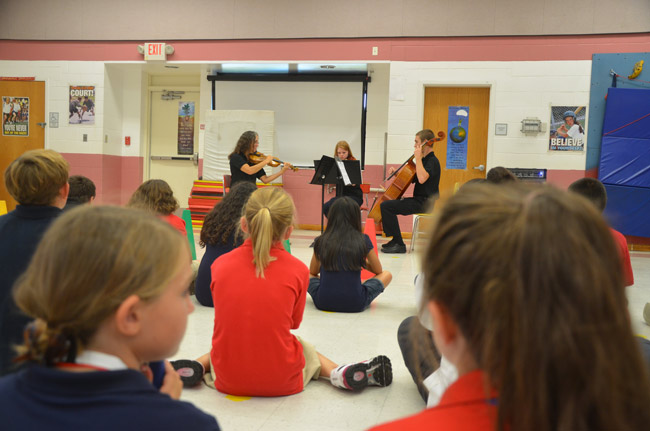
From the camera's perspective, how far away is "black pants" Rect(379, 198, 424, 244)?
642 centimetres

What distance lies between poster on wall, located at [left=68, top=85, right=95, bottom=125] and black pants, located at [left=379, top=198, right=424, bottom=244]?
4.65m

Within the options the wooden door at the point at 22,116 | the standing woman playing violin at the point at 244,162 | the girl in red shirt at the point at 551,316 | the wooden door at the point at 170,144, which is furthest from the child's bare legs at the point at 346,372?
the wooden door at the point at 22,116

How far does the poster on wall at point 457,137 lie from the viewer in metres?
7.61

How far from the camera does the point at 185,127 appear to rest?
9.27 meters

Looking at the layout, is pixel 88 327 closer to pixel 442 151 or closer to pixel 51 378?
pixel 51 378

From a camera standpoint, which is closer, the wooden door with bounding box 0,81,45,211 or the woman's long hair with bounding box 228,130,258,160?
the woman's long hair with bounding box 228,130,258,160

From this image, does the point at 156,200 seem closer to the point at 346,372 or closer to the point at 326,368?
the point at 326,368

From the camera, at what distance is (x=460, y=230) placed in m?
0.64

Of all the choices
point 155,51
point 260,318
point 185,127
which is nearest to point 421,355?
point 260,318

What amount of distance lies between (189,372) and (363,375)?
68 centimetres

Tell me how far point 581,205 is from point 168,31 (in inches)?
328

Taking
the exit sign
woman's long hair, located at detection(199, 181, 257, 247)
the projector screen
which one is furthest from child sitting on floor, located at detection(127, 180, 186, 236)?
the exit sign

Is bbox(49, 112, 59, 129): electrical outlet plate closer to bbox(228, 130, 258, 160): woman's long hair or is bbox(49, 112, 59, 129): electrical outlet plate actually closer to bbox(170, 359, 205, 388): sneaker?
bbox(228, 130, 258, 160): woman's long hair

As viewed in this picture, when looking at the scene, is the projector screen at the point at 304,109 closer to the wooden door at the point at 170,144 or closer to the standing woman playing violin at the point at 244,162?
the wooden door at the point at 170,144
